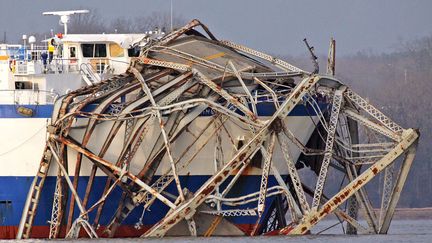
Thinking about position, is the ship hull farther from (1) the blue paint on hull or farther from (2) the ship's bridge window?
(2) the ship's bridge window

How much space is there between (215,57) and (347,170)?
6394 millimetres

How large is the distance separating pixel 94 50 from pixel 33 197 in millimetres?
7986

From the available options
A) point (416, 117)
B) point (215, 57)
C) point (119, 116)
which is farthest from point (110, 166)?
point (416, 117)

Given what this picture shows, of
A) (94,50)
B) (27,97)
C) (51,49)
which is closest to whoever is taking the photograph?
(27,97)

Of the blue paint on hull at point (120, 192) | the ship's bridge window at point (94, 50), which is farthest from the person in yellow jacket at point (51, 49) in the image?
the blue paint on hull at point (120, 192)

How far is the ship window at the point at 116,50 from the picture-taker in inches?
2516

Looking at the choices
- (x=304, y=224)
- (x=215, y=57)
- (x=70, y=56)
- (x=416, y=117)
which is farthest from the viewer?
(x=416, y=117)

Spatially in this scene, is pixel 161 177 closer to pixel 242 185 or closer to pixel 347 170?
pixel 242 185

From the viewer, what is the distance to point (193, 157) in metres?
58.1

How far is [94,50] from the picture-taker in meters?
63.8

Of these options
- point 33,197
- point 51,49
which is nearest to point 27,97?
point 51,49

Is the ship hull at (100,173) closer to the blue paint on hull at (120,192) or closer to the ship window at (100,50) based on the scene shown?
the blue paint on hull at (120,192)

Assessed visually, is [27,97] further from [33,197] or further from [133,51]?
[133,51]

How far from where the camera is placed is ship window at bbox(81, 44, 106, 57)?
63844mm
